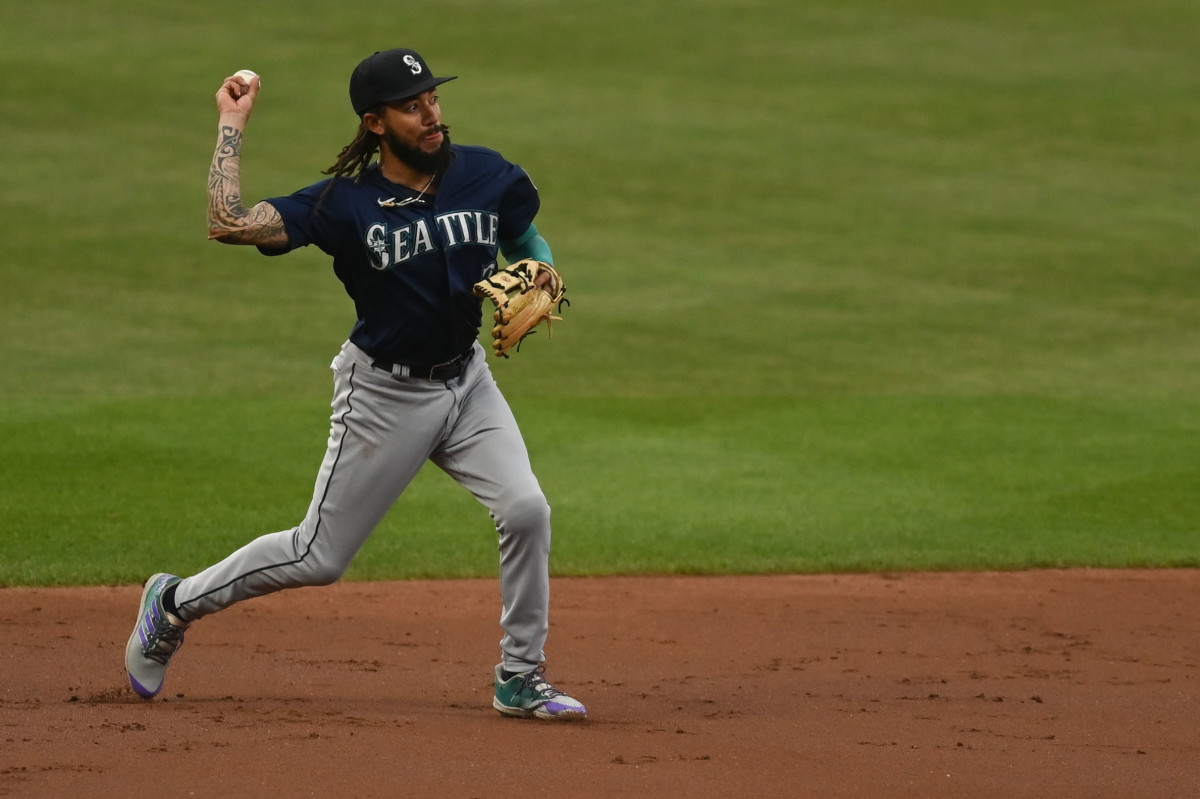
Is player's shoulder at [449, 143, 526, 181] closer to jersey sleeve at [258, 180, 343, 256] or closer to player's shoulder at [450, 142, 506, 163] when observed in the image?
player's shoulder at [450, 142, 506, 163]

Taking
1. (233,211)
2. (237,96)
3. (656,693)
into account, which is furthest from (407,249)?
(656,693)

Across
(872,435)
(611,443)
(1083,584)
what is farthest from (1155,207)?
(1083,584)

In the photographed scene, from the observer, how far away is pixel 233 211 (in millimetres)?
4656

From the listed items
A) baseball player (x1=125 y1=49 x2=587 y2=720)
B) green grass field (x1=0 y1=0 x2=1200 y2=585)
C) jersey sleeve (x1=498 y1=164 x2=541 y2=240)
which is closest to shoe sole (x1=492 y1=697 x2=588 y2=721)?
baseball player (x1=125 y1=49 x2=587 y2=720)

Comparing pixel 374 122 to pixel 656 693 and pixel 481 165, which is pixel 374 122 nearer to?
pixel 481 165

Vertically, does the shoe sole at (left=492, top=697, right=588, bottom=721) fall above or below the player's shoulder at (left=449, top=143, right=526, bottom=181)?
below

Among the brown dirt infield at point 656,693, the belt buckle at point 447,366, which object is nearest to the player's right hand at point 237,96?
the belt buckle at point 447,366

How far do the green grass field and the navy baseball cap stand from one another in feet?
10.1

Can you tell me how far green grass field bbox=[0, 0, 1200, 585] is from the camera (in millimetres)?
8375

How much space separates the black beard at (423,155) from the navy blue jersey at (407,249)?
0.14 feet

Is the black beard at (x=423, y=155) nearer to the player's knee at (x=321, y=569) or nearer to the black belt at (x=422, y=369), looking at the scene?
the black belt at (x=422, y=369)

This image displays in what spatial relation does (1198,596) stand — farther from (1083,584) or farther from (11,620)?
(11,620)

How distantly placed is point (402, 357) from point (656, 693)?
58.1 inches

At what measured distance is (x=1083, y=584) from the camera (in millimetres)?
7371
